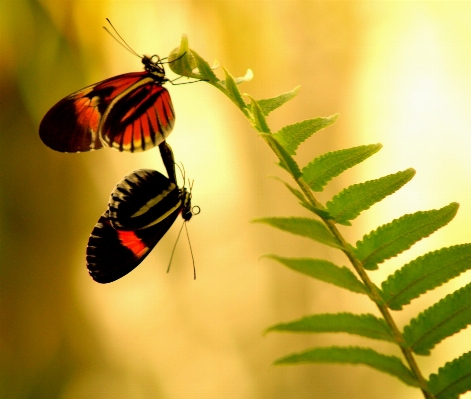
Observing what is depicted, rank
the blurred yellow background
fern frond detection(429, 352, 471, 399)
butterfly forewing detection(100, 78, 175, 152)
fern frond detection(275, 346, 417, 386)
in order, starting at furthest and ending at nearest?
the blurred yellow background, butterfly forewing detection(100, 78, 175, 152), fern frond detection(429, 352, 471, 399), fern frond detection(275, 346, 417, 386)

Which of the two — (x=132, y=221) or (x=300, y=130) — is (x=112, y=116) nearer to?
(x=132, y=221)

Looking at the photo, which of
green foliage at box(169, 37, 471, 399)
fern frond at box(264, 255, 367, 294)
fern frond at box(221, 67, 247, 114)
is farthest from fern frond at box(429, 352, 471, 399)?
fern frond at box(221, 67, 247, 114)

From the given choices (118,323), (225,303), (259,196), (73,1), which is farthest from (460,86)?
(118,323)

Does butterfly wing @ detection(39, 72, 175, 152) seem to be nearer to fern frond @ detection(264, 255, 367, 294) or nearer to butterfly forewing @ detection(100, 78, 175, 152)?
butterfly forewing @ detection(100, 78, 175, 152)

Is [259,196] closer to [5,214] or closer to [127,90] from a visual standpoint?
[5,214]

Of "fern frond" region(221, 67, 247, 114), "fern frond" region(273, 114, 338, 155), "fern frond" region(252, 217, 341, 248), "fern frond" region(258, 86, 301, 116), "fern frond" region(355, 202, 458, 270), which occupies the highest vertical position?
"fern frond" region(221, 67, 247, 114)

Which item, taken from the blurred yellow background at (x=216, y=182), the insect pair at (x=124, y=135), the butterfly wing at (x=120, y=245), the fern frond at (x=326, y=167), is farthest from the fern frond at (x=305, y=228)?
the blurred yellow background at (x=216, y=182)

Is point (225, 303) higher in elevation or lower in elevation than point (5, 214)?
lower
